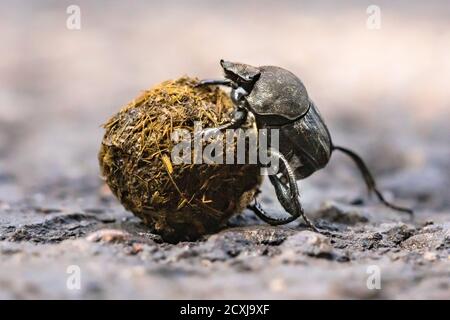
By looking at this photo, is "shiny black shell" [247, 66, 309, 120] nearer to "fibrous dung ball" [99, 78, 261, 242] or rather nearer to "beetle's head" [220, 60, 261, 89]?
"beetle's head" [220, 60, 261, 89]

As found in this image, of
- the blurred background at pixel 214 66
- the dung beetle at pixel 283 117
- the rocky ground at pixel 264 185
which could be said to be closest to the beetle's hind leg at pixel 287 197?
the dung beetle at pixel 283 117

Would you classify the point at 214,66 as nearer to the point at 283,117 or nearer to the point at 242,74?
the point at 242,74

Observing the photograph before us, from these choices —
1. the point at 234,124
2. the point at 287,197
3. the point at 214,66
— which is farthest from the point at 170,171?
the point at 214,66

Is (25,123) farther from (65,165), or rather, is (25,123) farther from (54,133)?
(65,165)

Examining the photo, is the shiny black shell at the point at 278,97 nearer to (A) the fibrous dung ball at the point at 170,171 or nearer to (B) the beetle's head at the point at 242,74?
(B) the beetle's head at the point at 242,74

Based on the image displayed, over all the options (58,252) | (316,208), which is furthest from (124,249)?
(316,208)

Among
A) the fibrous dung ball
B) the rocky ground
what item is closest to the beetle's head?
the fibrous dung ball
